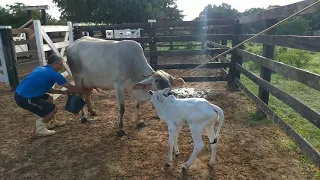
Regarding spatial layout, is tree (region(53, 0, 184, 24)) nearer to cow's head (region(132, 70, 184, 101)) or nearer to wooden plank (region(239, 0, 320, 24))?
wooden plank (region(239, 0, 320, 24))

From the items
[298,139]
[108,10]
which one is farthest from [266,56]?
[108,10]

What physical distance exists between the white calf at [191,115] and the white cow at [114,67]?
3.40ft

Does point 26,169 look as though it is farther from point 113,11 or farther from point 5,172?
point 113,11

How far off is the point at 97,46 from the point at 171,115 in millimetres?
2810

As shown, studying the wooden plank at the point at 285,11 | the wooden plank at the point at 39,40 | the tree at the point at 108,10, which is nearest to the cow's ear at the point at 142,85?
the wooden plank at the point at 285,11

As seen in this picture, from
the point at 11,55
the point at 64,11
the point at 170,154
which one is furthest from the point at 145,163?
the point at 64,11

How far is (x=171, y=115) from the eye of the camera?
12.5ft

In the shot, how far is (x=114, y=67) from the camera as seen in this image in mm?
5367

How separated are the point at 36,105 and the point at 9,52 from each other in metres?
4.02

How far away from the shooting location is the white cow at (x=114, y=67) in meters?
5.28

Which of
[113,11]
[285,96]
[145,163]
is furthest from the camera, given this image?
[113,11]

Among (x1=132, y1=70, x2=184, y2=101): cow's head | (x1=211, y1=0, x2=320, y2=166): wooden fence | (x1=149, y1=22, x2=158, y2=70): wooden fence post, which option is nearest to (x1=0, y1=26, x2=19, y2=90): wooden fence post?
(x1=149, y1=22, x2=158, y2=70): wooden fence post

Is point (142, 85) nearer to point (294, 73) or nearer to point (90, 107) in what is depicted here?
point (294, 73)

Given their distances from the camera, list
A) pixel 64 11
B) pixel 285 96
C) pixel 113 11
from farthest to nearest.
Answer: pixel 64 11 → pixel 113 11 → pixel 285 96
